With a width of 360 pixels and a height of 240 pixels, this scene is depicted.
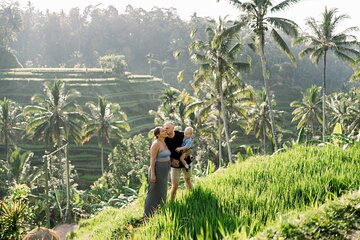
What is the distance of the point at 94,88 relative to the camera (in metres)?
63.4

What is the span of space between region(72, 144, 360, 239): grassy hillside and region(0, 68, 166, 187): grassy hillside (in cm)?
4488

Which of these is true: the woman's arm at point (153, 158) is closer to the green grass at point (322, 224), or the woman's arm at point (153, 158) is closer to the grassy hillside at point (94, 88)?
the green grass at point (322, 224)

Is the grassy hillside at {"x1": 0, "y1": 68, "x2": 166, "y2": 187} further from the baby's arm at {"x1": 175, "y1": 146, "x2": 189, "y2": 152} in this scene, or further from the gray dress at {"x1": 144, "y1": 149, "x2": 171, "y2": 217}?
the gray dress at {"x1": 144, "y1": 149, "x2": 171, "y2": 217}

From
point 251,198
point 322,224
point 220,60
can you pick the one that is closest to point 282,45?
point 220,60

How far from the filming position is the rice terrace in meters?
4.61

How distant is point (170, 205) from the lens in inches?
209

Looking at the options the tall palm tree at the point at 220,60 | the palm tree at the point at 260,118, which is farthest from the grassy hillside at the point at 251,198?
the palm tree at the point at 260,118

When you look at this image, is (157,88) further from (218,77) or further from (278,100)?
(218,77)

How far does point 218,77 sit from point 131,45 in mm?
90713

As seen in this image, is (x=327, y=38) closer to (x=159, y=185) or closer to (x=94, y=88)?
(x=159, y=185)

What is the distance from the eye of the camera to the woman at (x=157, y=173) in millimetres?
6055

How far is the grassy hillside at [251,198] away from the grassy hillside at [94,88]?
44877mm

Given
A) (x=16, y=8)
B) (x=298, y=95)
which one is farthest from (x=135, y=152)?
(x=16, y=8)

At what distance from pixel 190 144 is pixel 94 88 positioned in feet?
192
